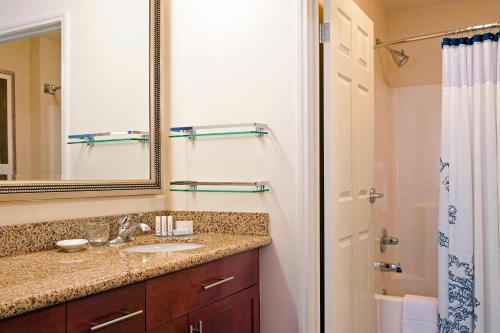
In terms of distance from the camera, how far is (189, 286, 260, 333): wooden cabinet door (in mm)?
1632

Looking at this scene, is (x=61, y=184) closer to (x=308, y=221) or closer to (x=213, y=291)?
(x=213, y=291)

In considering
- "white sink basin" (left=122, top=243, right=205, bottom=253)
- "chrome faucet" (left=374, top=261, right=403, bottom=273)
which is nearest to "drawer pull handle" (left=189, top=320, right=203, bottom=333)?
"white sink basin" (left=122, top=243, right=205, bottom=253)

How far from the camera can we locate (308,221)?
203cm

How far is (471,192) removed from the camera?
2439mm

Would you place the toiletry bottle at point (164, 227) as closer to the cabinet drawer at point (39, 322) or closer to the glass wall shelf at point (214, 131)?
the glass wall shelf at point (214, 131)

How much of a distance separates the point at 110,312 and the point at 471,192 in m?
1.98

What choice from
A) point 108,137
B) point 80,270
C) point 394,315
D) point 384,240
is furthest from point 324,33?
point 394,315

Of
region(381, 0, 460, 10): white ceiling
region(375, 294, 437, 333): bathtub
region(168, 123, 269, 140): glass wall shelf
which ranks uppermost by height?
region(381, 0, 460, 10): white ceiling

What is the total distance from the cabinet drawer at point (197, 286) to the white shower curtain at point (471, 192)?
117cm

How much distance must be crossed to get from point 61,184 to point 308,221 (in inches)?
40.9

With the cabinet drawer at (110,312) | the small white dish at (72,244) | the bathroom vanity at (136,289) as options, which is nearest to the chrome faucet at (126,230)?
the bathroom vanity at (136,289)

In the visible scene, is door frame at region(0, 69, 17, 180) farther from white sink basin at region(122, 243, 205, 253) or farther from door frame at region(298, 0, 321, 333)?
door frame at region(298, 0, 321, 333)

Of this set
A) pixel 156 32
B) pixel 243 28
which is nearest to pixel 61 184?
pixel 156 32

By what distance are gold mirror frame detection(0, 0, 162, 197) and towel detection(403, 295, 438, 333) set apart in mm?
1664
